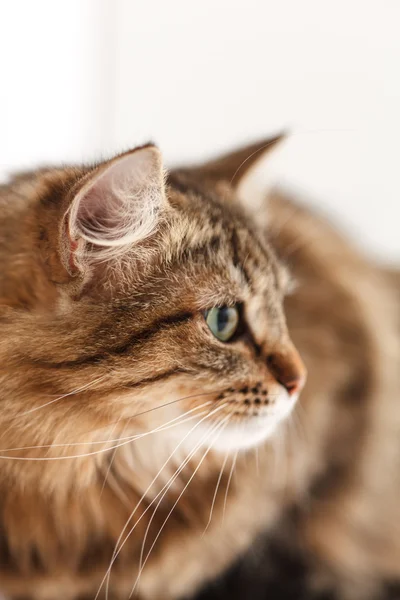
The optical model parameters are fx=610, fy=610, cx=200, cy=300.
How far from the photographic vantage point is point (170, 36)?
174 centimetres

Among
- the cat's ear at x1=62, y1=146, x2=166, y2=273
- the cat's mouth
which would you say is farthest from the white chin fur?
the cat's ear at x1=62, y1=146, x2=166, y2=273

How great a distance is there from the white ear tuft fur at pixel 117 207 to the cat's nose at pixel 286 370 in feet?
1.00

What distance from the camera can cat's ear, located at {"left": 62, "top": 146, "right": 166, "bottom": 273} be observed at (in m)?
0.72

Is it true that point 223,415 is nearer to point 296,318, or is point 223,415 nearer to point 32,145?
point 296,318

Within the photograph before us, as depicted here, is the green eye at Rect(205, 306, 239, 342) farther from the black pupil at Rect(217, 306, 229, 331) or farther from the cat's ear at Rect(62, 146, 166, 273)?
the cat's ear at Rect(62, 146, 166, 273)

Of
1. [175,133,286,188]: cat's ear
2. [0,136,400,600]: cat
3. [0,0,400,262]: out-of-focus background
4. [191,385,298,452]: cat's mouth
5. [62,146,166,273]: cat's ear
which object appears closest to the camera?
[62,146,166,273]: cat's ear

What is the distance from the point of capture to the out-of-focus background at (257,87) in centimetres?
167

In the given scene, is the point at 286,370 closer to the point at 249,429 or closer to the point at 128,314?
the point at 249,429

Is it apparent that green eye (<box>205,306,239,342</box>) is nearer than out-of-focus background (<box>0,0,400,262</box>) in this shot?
Yes

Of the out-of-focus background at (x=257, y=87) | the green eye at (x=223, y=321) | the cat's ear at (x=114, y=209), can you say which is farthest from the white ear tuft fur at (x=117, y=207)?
the out-of-focus background at (x=257, y=87)

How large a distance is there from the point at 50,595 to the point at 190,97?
1357 mm

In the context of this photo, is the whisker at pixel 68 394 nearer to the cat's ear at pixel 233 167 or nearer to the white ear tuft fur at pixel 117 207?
the white ear tuft fur at pixel 117 207

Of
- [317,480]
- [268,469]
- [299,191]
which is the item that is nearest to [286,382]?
[268,469]

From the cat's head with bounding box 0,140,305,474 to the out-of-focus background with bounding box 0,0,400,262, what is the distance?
2.48ft
